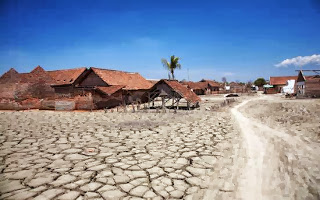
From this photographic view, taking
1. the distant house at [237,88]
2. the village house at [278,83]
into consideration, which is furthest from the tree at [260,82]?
the village house at [278,83]

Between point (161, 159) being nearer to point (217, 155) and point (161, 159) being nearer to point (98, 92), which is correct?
point (217, 155)

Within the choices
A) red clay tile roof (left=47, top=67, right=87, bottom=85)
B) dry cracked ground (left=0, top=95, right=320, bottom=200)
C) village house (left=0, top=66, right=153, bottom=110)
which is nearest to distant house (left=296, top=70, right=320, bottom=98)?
village house (left=0, top=66, right=153, bottom=110)

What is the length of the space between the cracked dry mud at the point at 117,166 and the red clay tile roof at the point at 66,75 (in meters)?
19.8

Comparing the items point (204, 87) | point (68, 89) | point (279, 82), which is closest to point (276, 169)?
point (68, 89)

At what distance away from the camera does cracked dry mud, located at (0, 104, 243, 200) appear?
139 inches

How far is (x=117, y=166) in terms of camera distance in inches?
184

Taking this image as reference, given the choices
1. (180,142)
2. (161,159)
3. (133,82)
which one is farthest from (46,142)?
(133,82)

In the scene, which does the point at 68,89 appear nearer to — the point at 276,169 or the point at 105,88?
the point at 105,88

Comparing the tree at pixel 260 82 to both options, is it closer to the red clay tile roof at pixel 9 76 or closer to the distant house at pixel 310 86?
the distant house at pixel 310 86

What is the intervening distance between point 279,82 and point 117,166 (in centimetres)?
5759

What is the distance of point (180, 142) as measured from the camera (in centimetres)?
675

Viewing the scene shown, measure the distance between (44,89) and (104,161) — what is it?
21.8 m

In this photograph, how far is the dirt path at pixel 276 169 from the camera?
351 cm

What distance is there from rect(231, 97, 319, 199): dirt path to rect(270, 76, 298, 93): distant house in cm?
5095
